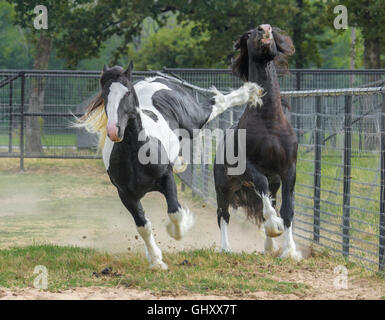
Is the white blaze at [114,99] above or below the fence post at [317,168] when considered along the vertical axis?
above

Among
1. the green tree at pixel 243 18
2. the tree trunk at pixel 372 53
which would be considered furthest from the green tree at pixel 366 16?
the green tree at pixel 243 18

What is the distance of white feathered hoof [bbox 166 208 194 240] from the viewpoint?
6.38 meters

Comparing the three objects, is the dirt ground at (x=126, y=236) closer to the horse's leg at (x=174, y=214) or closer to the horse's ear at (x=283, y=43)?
the horse's leg at (x=174, y=214)

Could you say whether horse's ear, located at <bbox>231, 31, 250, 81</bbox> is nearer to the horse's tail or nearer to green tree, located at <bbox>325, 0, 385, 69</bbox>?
the horse's tail

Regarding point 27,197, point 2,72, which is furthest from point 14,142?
point 27,197

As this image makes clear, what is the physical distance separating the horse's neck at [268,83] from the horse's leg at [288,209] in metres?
0.60

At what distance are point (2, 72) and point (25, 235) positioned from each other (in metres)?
8.64

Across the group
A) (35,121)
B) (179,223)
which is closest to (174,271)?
(179,223)

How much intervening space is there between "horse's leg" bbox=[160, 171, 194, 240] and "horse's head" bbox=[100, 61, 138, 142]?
814 millimetres

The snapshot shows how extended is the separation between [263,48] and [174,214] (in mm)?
1854

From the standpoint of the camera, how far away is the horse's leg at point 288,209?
6.90 meters

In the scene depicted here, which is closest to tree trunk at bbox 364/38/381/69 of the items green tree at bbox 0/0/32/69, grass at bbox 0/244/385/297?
grass at bbox 0/244/385/297

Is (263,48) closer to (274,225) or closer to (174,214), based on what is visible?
(274,225)

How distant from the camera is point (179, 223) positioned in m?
6.38
